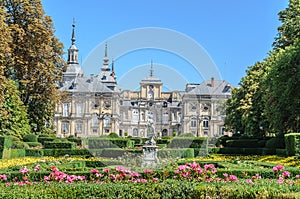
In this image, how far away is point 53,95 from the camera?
→ 26.3 metres

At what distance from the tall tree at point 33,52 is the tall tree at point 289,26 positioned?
14613 millimetres

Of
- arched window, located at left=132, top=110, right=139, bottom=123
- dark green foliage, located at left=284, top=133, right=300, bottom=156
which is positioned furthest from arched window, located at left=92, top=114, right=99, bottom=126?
dark green foliage, located at left=284, top=133, right=300, bottom=156

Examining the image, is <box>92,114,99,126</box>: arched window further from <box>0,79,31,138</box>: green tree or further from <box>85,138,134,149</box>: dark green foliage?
<box>85,138,134,149</box>: dark green foliage

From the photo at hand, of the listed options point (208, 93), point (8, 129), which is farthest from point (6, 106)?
point (208, 93)

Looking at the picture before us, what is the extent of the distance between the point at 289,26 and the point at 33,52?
15.3 meters

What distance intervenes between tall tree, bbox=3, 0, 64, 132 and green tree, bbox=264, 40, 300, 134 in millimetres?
13735

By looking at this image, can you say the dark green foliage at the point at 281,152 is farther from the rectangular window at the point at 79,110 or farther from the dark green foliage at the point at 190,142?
the rectangular window at the point at 79,110

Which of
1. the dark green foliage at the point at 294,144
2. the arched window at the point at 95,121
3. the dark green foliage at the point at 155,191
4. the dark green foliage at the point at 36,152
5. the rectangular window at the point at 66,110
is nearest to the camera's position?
the dark green foliage at the point at 155,191

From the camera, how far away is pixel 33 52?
24531 millimetres

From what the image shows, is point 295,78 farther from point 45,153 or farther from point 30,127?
point 30,127

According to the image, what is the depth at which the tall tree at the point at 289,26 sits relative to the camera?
22.8 meters

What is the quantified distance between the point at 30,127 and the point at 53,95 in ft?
12.2

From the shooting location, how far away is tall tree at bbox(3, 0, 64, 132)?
78.7 feet

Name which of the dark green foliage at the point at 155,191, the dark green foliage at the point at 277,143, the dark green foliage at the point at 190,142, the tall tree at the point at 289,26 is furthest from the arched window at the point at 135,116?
the dark green foliage at the point at 155,191
